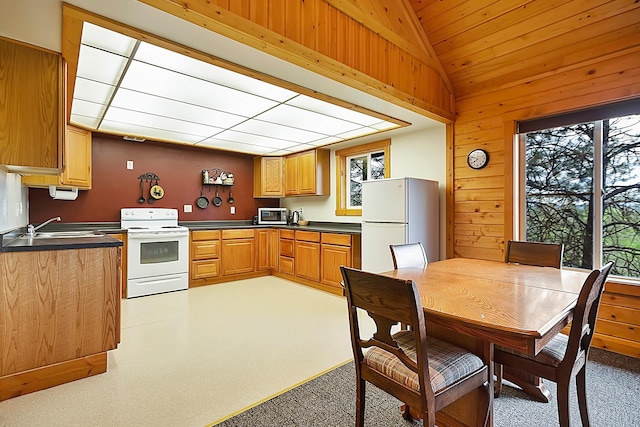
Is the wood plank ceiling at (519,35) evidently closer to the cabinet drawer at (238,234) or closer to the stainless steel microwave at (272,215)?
the stainless steel microwave at (272,215)

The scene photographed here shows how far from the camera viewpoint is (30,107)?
2045 mm

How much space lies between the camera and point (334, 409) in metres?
1.81

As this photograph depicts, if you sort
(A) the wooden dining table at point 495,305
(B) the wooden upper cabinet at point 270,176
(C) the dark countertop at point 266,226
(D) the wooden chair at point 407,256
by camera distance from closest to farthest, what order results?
(A) the wooden dining table at point 495,305 < (D) the wooden chair at point 407,256 < (C) the dark countertop at point 266,226 < (B) the wooden upper cabinet at point 270,176

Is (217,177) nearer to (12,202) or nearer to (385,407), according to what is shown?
(12,202)

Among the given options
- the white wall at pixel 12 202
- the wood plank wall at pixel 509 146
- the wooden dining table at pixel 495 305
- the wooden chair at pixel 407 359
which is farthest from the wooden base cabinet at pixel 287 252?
the wooden chair at pixel 407 359

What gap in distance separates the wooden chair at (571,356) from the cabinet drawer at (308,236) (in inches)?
126

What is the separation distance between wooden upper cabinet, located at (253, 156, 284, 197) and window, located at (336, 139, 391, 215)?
1.13 meters

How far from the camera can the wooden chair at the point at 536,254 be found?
7.65 ft

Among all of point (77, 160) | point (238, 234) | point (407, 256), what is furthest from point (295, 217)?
point (407, 256)

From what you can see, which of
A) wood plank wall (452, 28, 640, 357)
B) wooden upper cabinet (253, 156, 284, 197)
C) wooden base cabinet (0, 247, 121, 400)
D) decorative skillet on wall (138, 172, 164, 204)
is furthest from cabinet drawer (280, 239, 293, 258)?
wooden base cabinet (0, 247, 121, 400)

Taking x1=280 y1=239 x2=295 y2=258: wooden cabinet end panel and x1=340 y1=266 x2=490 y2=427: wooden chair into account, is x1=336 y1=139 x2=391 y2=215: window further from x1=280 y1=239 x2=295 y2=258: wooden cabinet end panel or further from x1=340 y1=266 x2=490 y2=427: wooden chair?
x1=340 y1=266 x2=490 y2=427: wooden chair

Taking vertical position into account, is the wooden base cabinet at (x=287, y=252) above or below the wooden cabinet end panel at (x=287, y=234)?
below

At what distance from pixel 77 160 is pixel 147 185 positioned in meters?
1.05

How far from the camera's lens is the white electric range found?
13.7 ft
